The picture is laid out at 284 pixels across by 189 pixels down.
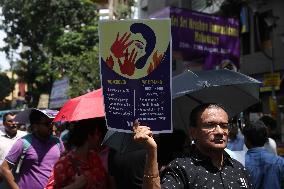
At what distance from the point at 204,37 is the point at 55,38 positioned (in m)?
15.3

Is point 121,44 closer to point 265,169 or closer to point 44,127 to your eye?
point 265,169

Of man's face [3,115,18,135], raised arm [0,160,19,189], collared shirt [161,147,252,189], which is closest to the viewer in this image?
collared shirt [161,147,252,189]

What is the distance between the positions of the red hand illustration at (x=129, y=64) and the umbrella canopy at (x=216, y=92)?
1.01m

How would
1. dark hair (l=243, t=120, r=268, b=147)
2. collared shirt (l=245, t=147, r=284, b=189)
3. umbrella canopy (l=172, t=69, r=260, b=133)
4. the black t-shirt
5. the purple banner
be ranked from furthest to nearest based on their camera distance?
the purple banner
dark hair (l=243, t=120, r=268, b=147)
collared shirt (l=245, t=147, r=284, b=189)
umbrella canopy (l=172, t=69, r=260, b=133)
the black t-shirt

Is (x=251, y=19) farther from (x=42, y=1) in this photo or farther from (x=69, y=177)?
(x=69, y=177)

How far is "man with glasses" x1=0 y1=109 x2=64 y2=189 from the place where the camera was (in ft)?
17.3

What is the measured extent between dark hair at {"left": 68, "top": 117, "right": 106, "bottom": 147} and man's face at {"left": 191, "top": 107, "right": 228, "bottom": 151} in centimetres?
136

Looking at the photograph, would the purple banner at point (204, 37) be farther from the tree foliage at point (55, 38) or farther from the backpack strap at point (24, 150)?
the tree foliage at point (55, 38)

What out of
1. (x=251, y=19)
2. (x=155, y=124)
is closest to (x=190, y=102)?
(x=155, y=124)

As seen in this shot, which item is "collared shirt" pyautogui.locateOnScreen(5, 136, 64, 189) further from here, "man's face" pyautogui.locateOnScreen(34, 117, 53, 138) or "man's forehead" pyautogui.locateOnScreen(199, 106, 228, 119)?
"man's forehead" pyautogui.locateOnScreen(199, 106, 228, 119)

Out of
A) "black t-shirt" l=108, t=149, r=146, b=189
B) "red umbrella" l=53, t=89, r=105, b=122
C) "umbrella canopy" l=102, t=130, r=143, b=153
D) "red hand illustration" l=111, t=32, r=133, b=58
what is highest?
"red hand illustration" l=111, t=32, r=133, b=58

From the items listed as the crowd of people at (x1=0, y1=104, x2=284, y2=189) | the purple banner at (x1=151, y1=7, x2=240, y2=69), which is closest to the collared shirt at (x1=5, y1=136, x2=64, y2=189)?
the crowd of people at (x1=0, y1=104, x2=284, y2=189)

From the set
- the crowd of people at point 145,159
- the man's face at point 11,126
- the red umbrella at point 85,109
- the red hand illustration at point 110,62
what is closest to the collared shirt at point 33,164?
the crowd of people at point 145,159

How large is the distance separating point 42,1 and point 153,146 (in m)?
26.2
